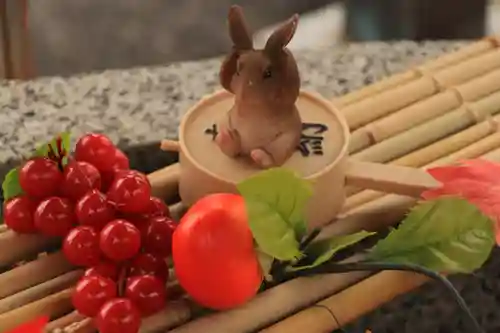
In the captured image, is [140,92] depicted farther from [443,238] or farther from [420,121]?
[443,238]

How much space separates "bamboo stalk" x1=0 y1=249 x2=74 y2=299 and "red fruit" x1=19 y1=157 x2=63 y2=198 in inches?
1.8

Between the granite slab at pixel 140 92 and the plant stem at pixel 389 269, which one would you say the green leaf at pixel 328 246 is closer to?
the plant stem at pixel 389 269

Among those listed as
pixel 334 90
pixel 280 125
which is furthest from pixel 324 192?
pixel 334 90

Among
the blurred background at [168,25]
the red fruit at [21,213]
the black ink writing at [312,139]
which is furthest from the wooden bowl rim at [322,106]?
the blurred background at [168,25]

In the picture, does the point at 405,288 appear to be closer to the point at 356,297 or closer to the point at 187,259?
the point at 356,297

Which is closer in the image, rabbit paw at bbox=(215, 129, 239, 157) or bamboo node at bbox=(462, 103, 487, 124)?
rabbit paw at bbox=(215, 129, 239, 157)

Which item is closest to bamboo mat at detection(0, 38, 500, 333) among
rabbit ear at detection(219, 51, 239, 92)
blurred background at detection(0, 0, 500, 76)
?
rabbit ear at detection(219, 51, 239, 92)

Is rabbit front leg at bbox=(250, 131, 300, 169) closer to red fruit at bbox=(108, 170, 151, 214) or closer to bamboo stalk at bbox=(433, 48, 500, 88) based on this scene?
red fruit at bbox=(108, 170, 151, 214)

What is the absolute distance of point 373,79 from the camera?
3.10 ft

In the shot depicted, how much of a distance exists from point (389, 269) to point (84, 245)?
0.68ft

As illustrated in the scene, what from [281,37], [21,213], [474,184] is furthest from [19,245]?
[474,184]

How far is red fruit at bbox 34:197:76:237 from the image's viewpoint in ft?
2.07

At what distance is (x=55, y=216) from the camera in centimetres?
63

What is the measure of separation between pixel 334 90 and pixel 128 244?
39 cm
